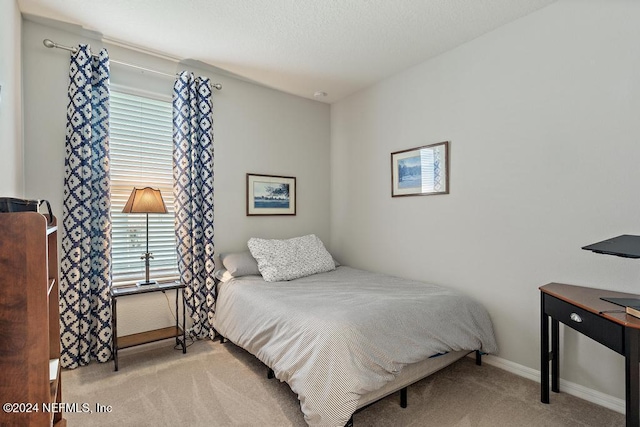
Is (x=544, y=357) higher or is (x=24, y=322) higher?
(x=24, y=322)

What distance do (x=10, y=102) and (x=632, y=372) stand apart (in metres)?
3.65

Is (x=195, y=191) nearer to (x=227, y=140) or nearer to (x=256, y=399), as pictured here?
(x=227, y=140)

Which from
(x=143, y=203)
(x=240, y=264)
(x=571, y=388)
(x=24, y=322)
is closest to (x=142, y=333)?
(x=240, y=264)

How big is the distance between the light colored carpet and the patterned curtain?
0.60 meters

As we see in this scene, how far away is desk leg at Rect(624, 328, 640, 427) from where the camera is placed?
1.42 m

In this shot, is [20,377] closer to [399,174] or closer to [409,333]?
[409,333]

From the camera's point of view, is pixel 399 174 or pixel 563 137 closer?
pixel 563 137

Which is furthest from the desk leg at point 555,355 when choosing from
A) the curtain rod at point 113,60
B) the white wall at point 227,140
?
the curtain rod at point 113,60

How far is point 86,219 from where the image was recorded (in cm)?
254

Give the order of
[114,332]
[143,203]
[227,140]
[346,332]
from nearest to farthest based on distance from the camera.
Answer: [346,332], [114,332], [143,203], [227,140]

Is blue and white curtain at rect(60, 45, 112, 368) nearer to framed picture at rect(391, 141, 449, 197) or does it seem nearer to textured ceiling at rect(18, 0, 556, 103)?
textured ceiling at rect(18, 0, 556, 103)

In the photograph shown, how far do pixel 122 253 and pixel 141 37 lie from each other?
73.8 inches

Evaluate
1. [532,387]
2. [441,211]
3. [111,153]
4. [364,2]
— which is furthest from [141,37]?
[532,387]

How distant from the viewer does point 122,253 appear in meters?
2.88
